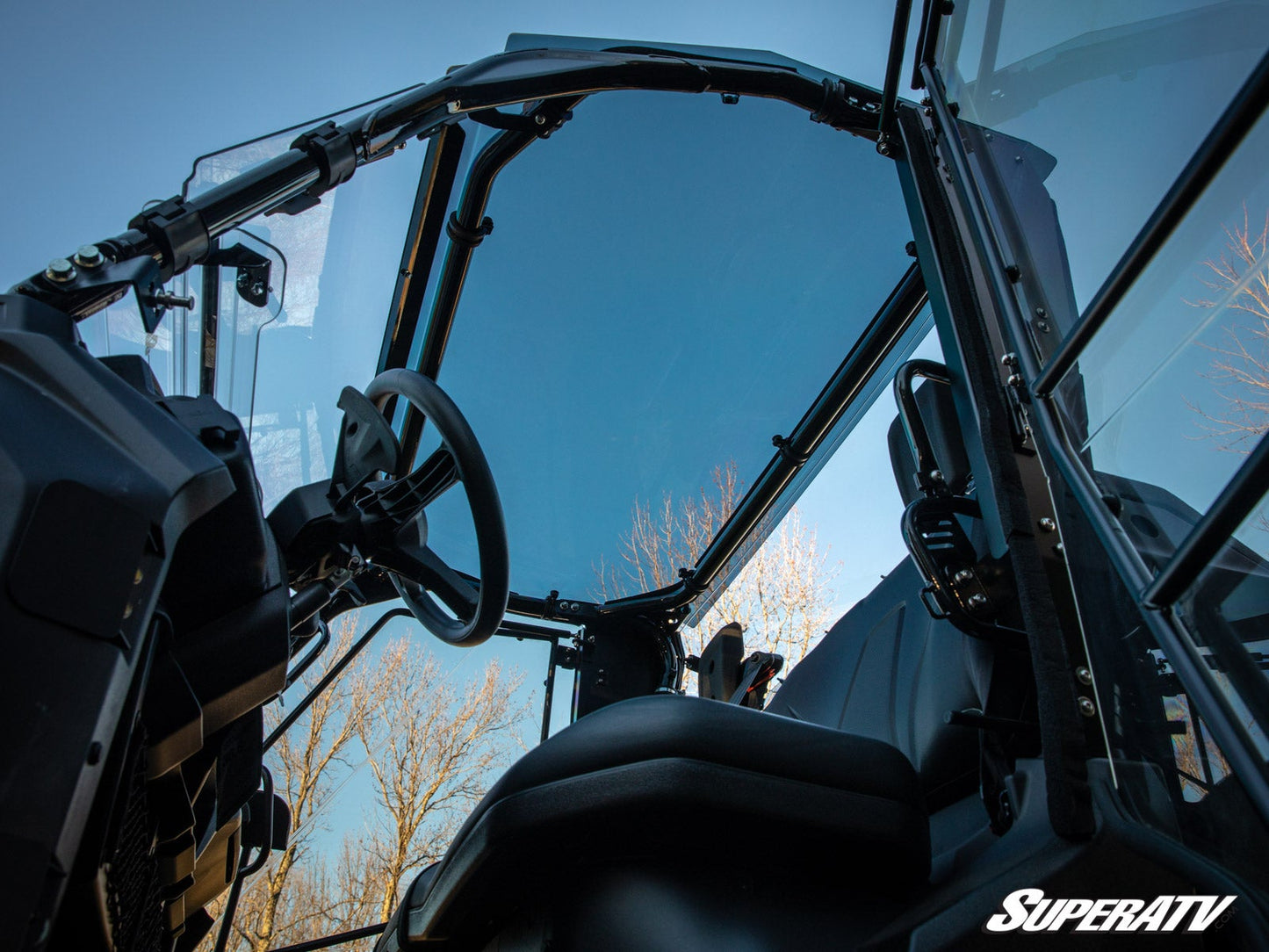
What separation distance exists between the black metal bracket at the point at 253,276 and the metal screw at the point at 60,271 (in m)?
0.44

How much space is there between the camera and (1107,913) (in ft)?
2.42

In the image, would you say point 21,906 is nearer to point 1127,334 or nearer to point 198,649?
point 198,649

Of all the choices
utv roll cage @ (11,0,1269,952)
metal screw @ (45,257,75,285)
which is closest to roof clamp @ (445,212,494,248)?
utv roll cage @ (11,0,1269,952)

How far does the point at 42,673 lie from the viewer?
527mm

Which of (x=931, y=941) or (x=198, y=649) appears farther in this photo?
(x=198, y=649)

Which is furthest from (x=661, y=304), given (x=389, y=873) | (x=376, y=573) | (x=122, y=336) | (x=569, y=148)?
(x=389, y=873)

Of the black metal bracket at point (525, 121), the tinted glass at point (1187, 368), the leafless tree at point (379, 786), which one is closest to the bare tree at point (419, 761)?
the leafless tree at point (379, 786)

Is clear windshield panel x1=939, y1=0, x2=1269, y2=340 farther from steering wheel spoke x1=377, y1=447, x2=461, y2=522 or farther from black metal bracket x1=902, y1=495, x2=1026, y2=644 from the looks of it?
steering wheel spoke x1=377, y1=447, x2=461, y2=522

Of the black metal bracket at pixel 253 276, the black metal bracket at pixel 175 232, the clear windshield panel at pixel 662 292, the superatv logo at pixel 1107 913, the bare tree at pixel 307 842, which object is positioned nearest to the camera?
the superatv logo at pixel 1107 913

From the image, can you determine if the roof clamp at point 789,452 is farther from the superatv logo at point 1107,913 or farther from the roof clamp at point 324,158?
the superatv logo at point 1107,913

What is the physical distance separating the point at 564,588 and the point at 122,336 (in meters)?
2.40

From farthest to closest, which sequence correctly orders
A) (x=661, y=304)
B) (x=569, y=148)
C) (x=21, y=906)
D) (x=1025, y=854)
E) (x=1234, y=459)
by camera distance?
(x=661, y=304)
(x=569, y=148)
(x=1025, y=854)
(x=1234, y=459)
(x=21, y=906)

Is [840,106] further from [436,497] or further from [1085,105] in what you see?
[436,497]

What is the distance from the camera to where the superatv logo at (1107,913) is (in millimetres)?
695
